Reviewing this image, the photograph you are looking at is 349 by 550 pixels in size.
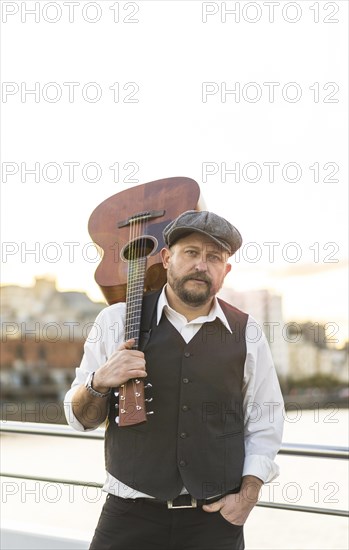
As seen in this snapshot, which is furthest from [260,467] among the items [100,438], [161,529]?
[100,438]

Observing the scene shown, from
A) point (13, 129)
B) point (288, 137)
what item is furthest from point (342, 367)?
point (13, 129)

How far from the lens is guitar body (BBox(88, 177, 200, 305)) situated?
5.55 feet

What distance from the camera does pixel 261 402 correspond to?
1585 mm

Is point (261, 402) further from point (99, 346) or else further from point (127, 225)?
point (127, 225)

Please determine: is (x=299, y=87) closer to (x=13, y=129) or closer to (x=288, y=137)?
(x=13, y=129)

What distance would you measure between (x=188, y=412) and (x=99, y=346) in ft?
0.84

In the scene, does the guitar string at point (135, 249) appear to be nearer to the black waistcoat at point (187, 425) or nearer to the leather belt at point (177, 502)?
the black waistcoat at point (187, 425)

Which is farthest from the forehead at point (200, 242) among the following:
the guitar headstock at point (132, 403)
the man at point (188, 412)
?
the guitar headstock at point (132, 403)

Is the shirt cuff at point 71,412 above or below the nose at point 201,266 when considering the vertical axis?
below

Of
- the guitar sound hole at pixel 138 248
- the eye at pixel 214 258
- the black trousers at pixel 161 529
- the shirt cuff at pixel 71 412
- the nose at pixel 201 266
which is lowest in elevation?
the black trousers at pixel 161 529

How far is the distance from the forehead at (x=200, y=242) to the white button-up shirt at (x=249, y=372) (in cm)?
16

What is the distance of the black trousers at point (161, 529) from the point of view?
1.47 m

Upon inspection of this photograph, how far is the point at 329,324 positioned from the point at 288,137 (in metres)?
11.2

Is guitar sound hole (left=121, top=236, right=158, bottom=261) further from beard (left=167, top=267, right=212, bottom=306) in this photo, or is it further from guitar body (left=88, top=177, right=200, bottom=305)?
beard (left=167, top=267, right=212, bottom=306)
